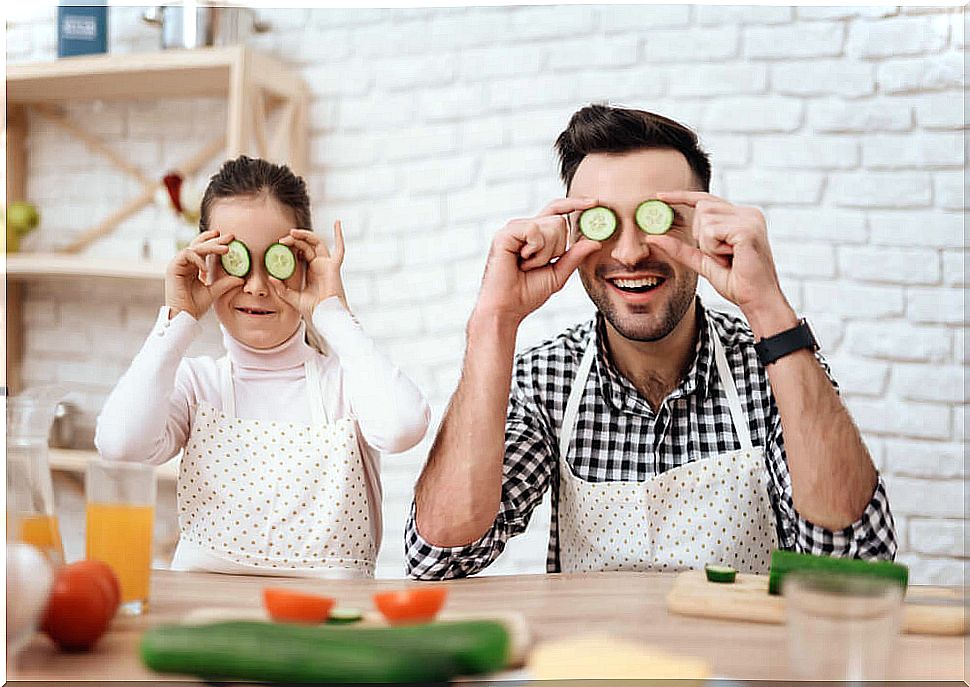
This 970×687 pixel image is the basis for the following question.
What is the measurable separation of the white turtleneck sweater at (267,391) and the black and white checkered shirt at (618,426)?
6.4 inches

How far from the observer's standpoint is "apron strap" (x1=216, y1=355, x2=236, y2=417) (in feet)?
5.65

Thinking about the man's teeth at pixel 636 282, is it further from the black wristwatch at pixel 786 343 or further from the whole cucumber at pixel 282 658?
the whole cucumber at pixel 282 658

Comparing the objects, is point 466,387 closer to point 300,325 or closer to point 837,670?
point 300,325

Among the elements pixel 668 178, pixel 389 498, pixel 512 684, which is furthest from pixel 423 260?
pixel 512 684

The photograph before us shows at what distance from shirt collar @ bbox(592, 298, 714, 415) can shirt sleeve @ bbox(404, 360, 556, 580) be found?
14cm

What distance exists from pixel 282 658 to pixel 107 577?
11.3 inches

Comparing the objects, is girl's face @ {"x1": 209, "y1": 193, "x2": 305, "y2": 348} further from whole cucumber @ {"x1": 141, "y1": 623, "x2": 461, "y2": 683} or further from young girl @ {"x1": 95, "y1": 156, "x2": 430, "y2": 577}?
whole cucumber @ {"x1": 141, "y1": 623, "x2": 461, "y2": 683}

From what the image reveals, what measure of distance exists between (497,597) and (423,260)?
162 cm

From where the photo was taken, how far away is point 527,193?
2670 mm

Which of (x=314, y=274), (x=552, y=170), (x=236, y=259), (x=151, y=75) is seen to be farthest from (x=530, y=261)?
(x=151, y=75)

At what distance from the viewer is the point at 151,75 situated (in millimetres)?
2738

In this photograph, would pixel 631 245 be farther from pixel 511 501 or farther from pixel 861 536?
pixel 861 536

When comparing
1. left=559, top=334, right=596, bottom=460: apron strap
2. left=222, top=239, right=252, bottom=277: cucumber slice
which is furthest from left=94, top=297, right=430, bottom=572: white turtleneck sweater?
left=559, top=334, right=596, bottom=460: apron strap

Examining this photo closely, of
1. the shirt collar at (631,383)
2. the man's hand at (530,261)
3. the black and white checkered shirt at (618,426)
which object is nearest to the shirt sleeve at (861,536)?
the black and white checkered shirt at (618,426)
